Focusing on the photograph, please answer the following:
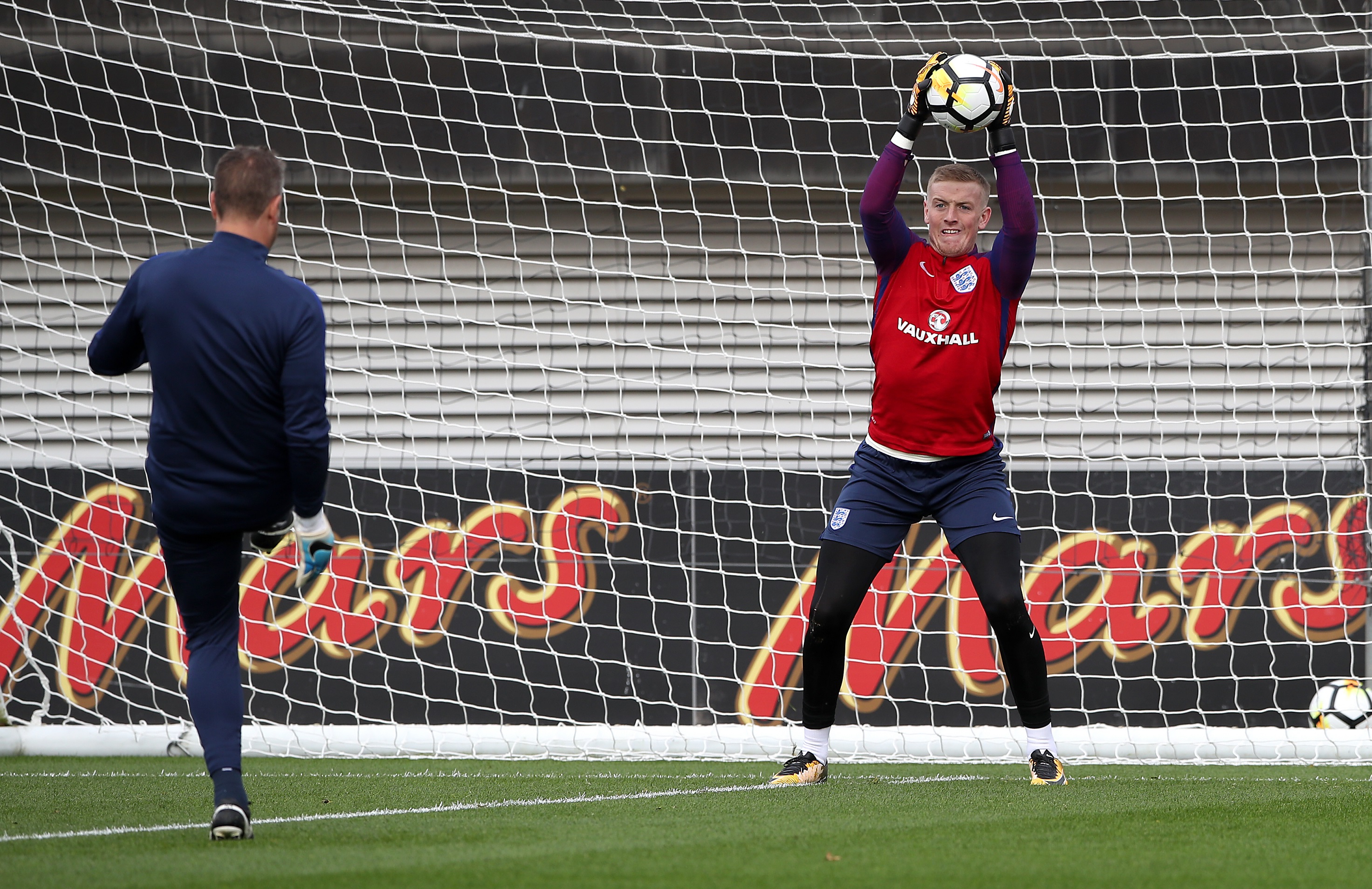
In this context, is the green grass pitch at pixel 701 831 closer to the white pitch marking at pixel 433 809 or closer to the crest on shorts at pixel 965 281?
the white pitch marking at pixel 433 809

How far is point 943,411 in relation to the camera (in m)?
4.31

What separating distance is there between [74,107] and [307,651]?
3.13 metres

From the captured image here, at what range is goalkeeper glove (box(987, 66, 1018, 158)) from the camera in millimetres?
4195

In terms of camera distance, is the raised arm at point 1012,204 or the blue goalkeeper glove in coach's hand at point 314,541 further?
the raised arm at point 1012,204

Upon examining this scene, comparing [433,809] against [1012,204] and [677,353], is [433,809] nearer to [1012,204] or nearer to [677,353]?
[1012,204]

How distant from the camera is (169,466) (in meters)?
3.22

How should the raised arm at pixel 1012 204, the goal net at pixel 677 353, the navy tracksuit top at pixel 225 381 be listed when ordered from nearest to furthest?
1. the navy tracksuit top at pixel 225 381
2. the raised arm at pixel 1012 204
3. the goal net at pixel 677 353

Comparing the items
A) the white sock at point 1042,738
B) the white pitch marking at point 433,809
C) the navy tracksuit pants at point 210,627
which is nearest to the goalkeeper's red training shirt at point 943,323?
the white sock at point 1042,738

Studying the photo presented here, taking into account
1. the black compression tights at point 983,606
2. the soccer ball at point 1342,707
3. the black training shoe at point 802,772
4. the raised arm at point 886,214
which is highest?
the raised arm at point 886,214

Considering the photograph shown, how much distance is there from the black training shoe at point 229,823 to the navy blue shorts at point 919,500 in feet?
6.41

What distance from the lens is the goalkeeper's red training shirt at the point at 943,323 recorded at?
14.0 feet

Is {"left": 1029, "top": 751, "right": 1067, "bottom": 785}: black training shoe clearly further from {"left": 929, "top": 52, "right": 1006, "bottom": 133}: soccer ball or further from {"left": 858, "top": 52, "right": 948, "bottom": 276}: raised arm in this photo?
{"left": 929, "top": 52, "right": 1006, "bottom": 133}: soccer ball

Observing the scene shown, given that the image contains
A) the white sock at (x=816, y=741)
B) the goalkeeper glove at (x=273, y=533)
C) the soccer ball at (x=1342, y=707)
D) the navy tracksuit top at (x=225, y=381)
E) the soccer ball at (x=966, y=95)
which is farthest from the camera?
the soccer ball at (x=1342, y=707)

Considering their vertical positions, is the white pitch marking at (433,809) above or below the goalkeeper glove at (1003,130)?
below
